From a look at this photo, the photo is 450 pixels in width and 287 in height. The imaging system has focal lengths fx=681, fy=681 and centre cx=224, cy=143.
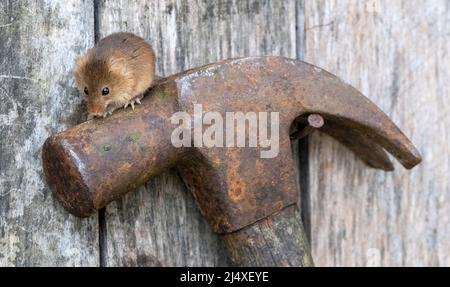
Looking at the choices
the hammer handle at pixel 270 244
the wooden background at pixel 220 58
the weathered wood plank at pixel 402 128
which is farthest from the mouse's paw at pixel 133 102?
the weathered wood plank at pixel 402 128

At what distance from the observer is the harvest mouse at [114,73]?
1578 mm

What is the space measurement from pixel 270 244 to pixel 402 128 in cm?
59

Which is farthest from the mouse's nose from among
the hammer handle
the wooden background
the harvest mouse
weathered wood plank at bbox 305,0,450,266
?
weathered wood plank at bbox 305,0,450,266

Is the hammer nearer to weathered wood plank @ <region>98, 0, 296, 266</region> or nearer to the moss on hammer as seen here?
the moss on hammer

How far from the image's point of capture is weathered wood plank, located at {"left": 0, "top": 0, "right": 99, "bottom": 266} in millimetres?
1658

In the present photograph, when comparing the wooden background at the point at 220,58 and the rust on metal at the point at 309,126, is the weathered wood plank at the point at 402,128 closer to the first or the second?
the wooden background at the point at 220,58

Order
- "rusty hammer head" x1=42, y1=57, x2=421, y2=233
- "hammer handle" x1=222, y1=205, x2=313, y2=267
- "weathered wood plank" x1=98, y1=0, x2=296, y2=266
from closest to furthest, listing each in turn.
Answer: "rusty hammer head" x1=42, y1=57, x2=421, y2=233, "hammer handle" x1=222, y1=205, x2=313, y2=267, "weathered wood plank" x1=98, y1=0, x2=296, y2=266

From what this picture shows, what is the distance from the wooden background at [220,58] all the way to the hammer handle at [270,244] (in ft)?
0.62

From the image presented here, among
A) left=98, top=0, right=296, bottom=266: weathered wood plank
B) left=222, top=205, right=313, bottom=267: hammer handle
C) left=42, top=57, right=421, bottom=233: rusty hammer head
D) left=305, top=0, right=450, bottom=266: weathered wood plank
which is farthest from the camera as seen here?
left=305, top=0, right=450, bottom=266: weathered wood plank

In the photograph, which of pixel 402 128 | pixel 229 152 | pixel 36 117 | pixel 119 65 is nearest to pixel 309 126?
pixel 229 152

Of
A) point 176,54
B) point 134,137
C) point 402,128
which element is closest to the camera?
point 134,137

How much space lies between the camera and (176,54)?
1792mm

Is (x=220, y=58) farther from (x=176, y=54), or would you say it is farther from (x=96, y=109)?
(x=96, y=109)
